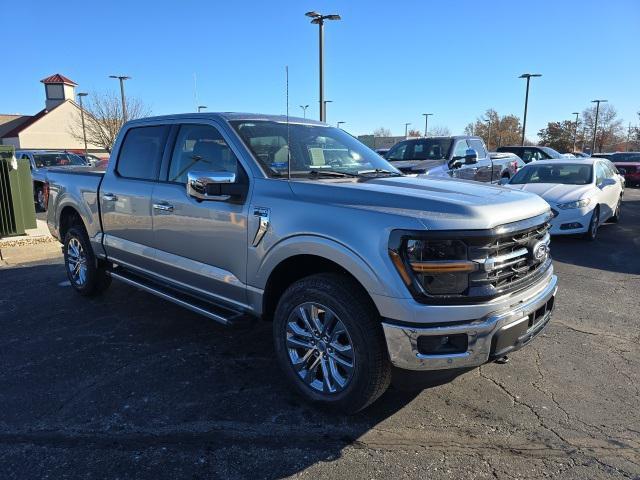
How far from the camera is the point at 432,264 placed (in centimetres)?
271

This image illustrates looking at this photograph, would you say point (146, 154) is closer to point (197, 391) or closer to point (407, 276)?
point (197, 391)

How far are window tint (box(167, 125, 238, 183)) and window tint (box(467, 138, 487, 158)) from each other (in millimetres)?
8678

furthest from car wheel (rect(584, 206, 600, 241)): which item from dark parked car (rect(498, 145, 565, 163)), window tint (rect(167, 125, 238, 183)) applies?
dark parked car (rect(498, 145, 565, 163))

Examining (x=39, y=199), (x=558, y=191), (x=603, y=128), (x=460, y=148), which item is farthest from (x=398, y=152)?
(x=603, y=128)

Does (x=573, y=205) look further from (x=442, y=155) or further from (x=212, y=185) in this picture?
(x=212, y=185)

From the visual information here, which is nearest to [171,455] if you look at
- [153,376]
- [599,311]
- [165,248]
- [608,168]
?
[153,376]

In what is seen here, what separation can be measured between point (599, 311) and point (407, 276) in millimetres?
3644

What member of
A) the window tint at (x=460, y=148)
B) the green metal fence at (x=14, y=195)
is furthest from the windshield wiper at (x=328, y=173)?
the window tint at (x=460, y=148)

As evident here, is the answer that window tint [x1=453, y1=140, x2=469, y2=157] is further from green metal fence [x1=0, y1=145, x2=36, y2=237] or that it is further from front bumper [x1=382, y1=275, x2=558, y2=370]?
front bumper [x1=382, y1=275, x2=558, y2=370]

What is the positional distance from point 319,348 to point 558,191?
25.1 feet

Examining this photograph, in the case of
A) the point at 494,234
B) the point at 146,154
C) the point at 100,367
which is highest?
the point at 146,154

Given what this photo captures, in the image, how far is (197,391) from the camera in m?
3.59

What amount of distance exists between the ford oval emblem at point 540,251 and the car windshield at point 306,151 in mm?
1399

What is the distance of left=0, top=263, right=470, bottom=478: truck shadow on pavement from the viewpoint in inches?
111
